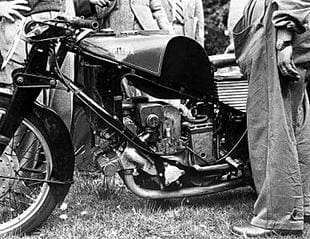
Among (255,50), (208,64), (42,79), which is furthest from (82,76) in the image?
(255,50)

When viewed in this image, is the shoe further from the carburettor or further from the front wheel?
the front wheel

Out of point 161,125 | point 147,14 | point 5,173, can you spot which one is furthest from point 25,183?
point 147,14

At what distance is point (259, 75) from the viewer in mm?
4836

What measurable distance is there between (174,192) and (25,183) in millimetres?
992

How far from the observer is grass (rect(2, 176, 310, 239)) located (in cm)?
500

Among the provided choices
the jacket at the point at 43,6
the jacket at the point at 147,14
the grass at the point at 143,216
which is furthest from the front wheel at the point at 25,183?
the jacket at the point at 147,14

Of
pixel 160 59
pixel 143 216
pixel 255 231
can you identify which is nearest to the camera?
pixel 160 59

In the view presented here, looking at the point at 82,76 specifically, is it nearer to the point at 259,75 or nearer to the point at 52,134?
the point at 52,134

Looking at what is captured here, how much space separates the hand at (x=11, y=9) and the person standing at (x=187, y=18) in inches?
102

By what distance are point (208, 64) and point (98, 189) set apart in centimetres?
147

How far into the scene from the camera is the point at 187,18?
8.16 meters

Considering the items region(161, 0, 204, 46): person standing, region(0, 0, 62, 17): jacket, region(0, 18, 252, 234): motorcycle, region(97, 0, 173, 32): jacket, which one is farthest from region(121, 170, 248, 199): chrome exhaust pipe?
region(161, 0, 204, 46): person standing

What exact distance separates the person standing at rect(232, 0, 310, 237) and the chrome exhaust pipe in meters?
0.44

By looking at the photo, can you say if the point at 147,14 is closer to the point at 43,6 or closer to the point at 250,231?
the point at 43,6
